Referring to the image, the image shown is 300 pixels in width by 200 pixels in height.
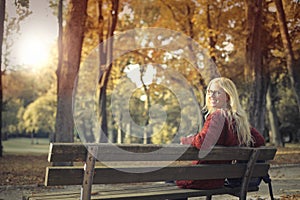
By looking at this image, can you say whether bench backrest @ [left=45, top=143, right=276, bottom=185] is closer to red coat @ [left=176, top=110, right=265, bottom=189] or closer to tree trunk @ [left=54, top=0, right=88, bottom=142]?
red coat @ [left=176, top=110, right=265, bottom=189]

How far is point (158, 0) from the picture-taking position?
22594 mm

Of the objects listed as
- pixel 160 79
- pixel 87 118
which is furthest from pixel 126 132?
pixel 160 79

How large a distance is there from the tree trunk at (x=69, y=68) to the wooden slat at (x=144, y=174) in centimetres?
705

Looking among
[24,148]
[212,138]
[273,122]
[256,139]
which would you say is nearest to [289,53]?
[256,139]

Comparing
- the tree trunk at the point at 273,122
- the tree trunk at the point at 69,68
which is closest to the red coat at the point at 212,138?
the tree trunk at the point at 69,68

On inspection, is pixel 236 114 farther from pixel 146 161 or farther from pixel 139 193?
pixel 139 193

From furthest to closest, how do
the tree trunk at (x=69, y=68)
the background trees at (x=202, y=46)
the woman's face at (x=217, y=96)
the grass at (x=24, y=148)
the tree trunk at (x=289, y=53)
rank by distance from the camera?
1. the grass at (x=24, y=148)
2. the tree trunk at (x=289, y=53)
3. the background trees at (x=202, y=46)
4. the tree trunk at (x=69, y=68)
5. the woman's face at (x=217, y=96)

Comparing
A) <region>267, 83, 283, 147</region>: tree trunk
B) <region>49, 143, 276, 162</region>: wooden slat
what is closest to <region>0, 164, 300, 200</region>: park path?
<region>49, 143, 276, 162</region>: wooden slat

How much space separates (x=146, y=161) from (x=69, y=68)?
283 inches

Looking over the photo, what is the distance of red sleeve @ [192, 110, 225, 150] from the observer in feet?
15.0

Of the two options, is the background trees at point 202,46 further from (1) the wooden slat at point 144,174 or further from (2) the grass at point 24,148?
(1) the wooden slat at point 144,174

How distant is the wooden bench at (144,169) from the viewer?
401cm

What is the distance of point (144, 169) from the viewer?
4332 mm

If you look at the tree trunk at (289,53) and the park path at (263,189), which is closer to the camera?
the park path at (263,189)
